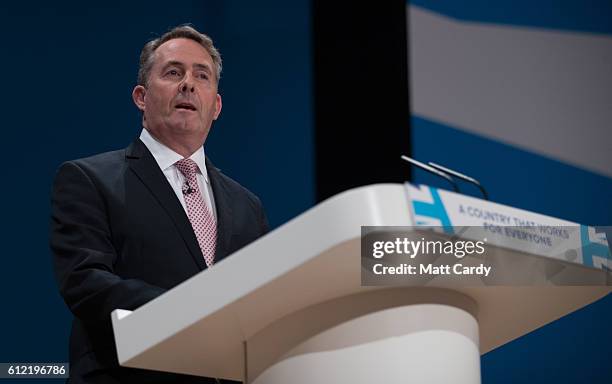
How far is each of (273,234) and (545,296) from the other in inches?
17.7

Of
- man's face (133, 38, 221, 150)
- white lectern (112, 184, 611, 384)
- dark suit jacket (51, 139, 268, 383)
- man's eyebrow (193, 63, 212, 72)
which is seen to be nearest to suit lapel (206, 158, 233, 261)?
dark suit jacket (51, 139, 268, 383)

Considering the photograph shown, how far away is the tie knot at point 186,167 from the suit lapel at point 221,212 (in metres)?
0.06

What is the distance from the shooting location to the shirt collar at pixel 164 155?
1.83m

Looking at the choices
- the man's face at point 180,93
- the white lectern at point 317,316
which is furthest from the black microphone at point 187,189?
the white lectern at point 317,316

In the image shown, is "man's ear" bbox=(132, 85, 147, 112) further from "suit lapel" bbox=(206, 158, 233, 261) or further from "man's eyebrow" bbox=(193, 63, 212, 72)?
"suit lapel" bbox=(206, 158, 233, 261)

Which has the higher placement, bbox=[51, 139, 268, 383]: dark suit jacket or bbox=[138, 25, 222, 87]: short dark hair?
bbox=[138, 25, 222, 87]: short dark hair

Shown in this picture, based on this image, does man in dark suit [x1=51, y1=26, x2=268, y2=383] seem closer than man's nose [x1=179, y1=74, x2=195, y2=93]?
Yes

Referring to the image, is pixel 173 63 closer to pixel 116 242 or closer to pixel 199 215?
pixel 199 215

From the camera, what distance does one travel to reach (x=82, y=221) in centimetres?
155

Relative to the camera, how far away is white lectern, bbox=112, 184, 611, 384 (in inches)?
34.0

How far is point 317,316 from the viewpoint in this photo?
1015 millimetres

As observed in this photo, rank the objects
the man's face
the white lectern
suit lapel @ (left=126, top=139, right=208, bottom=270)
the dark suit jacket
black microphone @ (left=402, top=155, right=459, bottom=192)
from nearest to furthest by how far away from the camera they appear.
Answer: the white lectern < black microphone @ (left=402, top=155, right=459, bottom=192) < the dark suit jacket < suit lapel @ (left=126, top=139, right=208, bottom=270) < the man's face

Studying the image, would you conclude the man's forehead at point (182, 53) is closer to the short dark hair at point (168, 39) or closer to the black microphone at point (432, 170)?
the short dark hair at point (168, 39)

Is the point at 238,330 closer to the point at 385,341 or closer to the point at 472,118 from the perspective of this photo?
the point at 385,341
